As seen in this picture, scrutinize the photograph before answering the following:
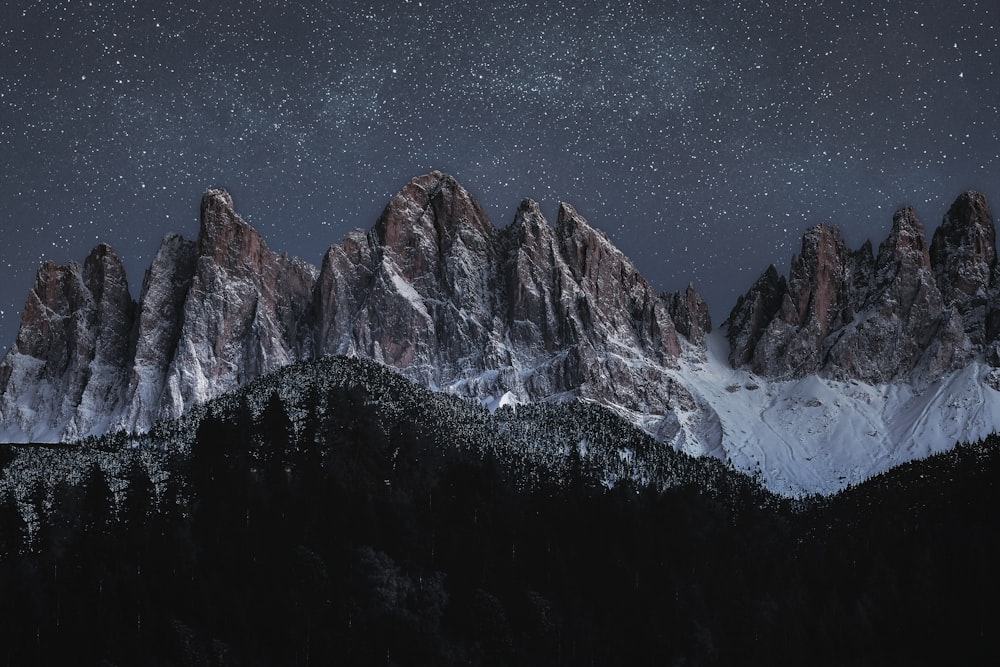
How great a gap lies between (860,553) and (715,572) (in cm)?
Answer: 2547

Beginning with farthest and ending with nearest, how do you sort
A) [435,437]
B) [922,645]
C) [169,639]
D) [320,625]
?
1. [435,437]
2. [922,645]
3. [320,625]
4. [169,639]

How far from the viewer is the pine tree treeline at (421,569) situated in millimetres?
103500

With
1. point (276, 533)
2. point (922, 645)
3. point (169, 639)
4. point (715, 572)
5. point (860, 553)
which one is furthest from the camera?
point (860, 553)

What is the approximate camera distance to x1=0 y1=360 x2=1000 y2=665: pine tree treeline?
104m

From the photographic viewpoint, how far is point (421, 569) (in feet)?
390

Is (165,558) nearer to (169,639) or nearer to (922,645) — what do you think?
(169,639)

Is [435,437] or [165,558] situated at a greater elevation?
[435,437]

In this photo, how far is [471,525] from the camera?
128875 mm

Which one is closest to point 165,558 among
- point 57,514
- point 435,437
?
point 57,514

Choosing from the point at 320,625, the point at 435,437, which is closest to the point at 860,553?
the point at 435,437

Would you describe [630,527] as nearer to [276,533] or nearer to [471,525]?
[471,525]

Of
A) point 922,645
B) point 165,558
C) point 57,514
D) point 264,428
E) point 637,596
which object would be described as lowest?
point 922,645

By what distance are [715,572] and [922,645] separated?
1014 inches

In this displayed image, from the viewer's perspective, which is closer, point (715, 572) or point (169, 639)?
point (169, 639)
